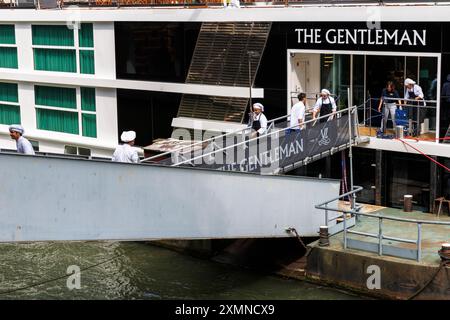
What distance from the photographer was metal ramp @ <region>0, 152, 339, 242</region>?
1159 cm

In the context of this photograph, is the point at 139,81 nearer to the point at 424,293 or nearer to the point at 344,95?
the point at 344,95

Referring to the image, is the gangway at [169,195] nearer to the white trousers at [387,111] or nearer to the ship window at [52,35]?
the white trousers at [387,111]

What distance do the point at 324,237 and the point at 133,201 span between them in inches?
194

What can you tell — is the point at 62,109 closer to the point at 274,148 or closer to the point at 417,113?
the point at 274,148

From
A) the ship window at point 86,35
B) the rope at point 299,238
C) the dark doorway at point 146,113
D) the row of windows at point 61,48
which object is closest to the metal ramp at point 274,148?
the rope at point 299,238

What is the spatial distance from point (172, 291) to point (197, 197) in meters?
3.72

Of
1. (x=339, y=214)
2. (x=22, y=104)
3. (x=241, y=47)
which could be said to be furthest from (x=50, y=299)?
(x=22, y=104)

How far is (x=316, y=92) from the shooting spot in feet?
68.4

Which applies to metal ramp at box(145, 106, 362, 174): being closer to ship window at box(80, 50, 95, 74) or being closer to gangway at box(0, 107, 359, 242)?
gangway at box(0, 107, 359, 242)

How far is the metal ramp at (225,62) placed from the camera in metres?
20.6

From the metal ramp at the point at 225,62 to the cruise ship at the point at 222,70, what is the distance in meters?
0.03

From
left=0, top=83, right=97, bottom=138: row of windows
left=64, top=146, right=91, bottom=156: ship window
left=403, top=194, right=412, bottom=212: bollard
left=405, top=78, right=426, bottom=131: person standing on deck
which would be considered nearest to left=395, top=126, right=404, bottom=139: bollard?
left=405, top=78, right=426, bottom=131: person standing on deck

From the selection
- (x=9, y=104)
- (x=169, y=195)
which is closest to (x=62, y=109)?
(x=9, y=104)

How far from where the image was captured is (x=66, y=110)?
25422mm
